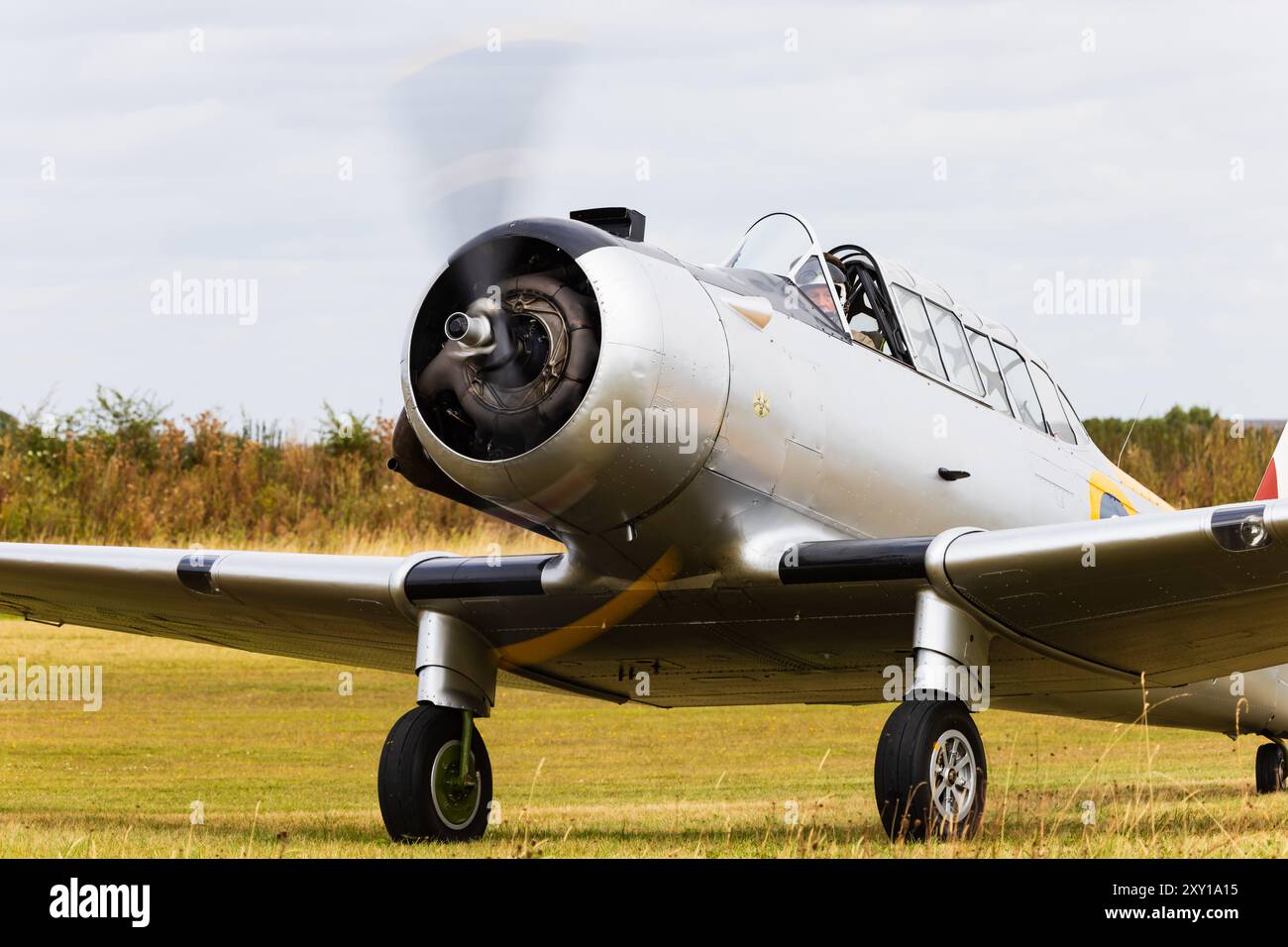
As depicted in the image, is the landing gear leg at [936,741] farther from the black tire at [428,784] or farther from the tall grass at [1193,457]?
the tall grass at [1193,457]

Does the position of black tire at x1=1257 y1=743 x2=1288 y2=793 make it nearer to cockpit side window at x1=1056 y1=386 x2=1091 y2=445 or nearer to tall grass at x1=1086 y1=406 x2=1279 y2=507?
cockpit side window at x1=1056 y1=386 x2=1091 y2=445

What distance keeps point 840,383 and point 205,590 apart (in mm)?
3791

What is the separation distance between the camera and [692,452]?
692 cm

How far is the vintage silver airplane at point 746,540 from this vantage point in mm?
6781

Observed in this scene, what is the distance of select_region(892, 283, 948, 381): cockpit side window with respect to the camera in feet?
27.4

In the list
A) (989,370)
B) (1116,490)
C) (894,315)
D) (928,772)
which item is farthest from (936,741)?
(1116,490)

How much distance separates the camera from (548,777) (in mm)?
13820

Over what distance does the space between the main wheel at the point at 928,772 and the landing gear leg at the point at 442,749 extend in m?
2.22

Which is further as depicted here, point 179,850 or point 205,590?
point 205,590

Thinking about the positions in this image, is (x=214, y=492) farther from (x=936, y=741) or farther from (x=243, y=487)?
(x=936, y=741)

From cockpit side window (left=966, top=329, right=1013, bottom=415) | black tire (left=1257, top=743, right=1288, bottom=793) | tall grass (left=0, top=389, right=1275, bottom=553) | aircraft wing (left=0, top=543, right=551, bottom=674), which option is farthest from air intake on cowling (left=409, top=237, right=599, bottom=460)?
tall grass (left=0, top=389, right=1275, bottom=553)

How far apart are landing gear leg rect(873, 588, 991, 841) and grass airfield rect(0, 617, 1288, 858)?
21 cm

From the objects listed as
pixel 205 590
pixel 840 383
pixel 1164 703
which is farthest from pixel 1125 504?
pixel 205 590

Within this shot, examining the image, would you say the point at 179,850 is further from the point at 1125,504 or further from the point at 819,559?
the point at 1125,504
